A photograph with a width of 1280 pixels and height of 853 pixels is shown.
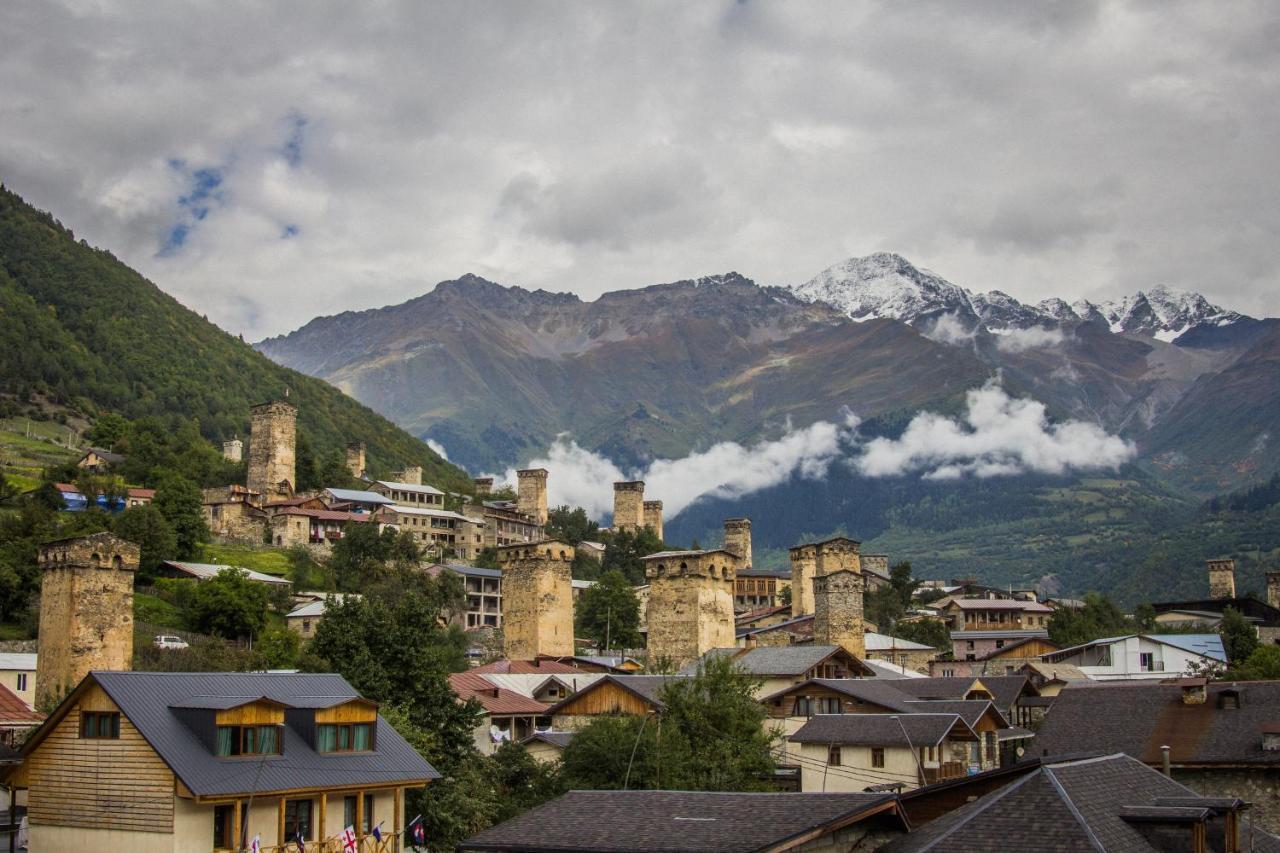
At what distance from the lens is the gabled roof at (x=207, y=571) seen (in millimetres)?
94000

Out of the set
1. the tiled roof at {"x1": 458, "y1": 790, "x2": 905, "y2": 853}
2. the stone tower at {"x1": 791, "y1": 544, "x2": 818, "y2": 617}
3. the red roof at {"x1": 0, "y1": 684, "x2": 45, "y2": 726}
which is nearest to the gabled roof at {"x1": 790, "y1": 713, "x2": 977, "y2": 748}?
the tiled roof at {"x1": 458, "y1": 790, "x2": 905, "y2": 853}

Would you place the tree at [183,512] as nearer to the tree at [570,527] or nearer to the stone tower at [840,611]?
the stone tower at [840,611]

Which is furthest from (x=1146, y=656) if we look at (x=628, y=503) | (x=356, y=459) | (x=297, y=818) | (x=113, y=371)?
(x=113, y=371)

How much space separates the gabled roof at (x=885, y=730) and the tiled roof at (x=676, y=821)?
81.0 ft

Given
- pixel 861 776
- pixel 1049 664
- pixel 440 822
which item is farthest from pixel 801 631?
pixel 440 822

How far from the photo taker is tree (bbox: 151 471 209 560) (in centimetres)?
10325

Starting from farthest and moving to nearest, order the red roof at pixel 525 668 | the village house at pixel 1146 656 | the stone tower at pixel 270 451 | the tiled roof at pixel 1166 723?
1. the stone tower at pixel 270 451
2. the village house at pixel 1146 656
3. the red roof at pixel 525 668
4. the tiled roof at pixel 1166 723

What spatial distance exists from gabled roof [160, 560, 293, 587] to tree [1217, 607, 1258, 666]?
64.6 m

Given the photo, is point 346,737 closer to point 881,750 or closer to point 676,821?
point 676,821

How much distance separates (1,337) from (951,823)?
165 m

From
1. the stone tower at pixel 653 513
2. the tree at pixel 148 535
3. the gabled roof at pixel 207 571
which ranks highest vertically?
the stone tower at pixel 653 513

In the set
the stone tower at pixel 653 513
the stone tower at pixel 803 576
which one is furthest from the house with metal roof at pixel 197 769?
the stone tower at pixel 653 513

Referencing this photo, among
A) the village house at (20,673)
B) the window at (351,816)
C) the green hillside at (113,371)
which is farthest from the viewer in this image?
the green hillside at (113,371)

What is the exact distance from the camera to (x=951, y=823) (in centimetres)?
2284
